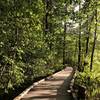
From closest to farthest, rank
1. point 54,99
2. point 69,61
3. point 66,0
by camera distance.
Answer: point 66,0 → point 54,99 → point 69,61

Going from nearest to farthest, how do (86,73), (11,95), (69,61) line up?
1. (11,95)
2. (86,73)
3. (69,61)

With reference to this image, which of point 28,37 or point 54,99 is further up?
point 28,37

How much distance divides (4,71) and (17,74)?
964mm

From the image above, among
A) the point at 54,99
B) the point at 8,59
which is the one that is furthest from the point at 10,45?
the point at 54,99

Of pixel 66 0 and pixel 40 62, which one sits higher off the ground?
pixel 66 0

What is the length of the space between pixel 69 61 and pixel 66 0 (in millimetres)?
65082

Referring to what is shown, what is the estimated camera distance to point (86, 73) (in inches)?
893

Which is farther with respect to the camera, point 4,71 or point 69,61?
point 69,61

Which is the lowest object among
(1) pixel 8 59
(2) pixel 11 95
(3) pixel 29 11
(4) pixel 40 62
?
(2) pixel 11 95

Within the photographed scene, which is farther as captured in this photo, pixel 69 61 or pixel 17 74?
pixel 69 61

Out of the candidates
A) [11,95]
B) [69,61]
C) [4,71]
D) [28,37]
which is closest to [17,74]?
[4,71]

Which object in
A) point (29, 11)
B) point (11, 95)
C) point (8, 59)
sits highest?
point (29, 11)

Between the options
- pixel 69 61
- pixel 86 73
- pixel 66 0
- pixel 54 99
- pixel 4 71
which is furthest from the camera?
pixel 69 61

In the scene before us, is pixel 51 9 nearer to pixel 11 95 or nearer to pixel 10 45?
pixel 10 45
